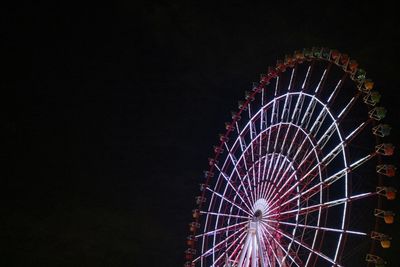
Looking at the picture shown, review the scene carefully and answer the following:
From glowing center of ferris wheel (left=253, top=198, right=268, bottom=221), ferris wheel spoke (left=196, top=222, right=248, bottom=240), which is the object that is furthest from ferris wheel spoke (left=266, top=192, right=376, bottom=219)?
ferris wheel spoke (left=196, top=222, right=248, bottom=240)

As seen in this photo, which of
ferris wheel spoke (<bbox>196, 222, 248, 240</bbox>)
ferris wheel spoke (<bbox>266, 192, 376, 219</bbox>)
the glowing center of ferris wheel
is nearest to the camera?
ferris wheel spoke (<bbox>266, 192, 376, 219</bbox>)

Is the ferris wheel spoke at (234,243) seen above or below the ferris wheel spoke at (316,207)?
below

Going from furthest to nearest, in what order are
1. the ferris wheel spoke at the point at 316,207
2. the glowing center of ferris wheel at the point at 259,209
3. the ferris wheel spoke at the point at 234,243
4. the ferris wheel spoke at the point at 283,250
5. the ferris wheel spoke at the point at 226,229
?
the ferris wheel spoke at the point at 226,229, the ferris wheel spoke at the point at 234,243, the glowing center of ferris wheel at the point at 259,209, the ferris wheel spoke at the point at 283,250, the ferris wheel spoke at the point at 316,207

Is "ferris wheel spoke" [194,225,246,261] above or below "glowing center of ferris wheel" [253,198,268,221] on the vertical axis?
below

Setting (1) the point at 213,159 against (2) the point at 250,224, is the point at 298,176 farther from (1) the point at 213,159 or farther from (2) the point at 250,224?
(1) the point at 213,159

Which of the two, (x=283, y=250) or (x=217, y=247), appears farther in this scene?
(x=217, y=247)

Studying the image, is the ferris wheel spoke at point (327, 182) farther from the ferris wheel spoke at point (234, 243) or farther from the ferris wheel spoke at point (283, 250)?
the ferris wheel spoke at point (234, 243)

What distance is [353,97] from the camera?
73.0ft

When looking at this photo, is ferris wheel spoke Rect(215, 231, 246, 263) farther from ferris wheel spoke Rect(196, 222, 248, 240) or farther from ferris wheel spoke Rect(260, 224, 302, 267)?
ferris wheel spoke Rect(260, 224, 302, 267)

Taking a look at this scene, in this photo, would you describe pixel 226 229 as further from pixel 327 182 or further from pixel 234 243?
pixel 327 182

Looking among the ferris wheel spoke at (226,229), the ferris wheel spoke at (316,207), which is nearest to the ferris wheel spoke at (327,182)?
the ferris wheel spoke at (316,207)

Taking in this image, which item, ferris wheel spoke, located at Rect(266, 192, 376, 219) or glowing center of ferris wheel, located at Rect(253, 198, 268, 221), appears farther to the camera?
glowing center of ferris wheel, located at Rect(253, 198, 268, 221)

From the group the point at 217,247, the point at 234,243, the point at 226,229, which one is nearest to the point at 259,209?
the point at 234,243

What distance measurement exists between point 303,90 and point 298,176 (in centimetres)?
465
